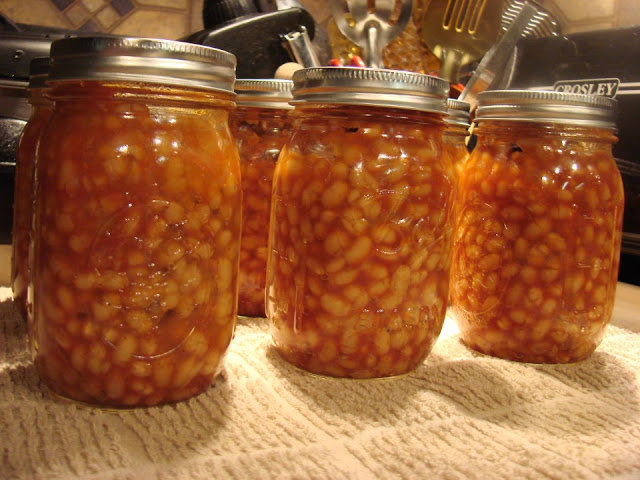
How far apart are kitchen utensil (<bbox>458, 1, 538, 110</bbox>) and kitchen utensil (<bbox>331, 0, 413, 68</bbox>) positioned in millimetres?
174

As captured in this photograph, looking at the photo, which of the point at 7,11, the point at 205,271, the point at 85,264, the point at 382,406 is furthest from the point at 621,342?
the point at 7,11

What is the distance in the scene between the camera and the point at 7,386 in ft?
1.95

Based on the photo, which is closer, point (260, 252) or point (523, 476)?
point (523, 476)

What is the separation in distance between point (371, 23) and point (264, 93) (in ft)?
1.66

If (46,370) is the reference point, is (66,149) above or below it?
above

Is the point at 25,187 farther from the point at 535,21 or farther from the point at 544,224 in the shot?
the point at 535,21

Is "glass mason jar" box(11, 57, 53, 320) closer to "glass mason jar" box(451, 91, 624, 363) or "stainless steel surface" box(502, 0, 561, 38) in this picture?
"glass mason jar" box(451, 91, 624, 363)

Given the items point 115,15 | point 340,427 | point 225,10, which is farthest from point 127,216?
point 115,15

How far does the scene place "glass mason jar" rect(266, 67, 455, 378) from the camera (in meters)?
0.63

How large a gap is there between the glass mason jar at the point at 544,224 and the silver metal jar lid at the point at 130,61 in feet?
1.22

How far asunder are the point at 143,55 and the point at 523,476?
450 millimetres

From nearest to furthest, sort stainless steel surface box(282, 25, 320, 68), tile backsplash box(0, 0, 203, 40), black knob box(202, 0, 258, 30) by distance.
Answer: stainless steel surface box(282, 25, 320, 68), black knob box(202, 0, 258, 30), tile backsplash box(0, 0, 203, 40)

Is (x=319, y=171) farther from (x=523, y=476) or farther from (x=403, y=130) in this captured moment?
(x=523, y=476)

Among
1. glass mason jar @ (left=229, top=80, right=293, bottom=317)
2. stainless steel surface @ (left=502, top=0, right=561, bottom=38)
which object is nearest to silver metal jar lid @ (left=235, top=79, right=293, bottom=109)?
glass mason jar @ (left=229, top=80, right=293, bottom=317)
